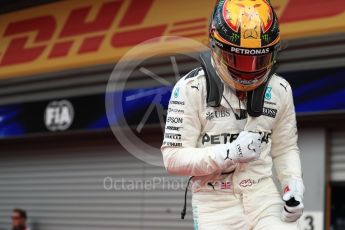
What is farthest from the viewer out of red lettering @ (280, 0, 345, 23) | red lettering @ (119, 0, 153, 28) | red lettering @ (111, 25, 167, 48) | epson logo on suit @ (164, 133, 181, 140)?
red lettering @ (119, 0, 153, 28)

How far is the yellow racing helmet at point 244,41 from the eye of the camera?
334 centimetres

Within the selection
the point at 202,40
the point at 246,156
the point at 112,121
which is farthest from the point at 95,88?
the point at 246,156

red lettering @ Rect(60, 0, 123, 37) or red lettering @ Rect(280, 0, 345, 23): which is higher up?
red lettering @ Rect(60, 0, 123, 37)

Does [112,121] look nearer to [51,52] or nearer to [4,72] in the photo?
[51,52]

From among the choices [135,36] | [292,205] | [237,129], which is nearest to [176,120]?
[237,129]

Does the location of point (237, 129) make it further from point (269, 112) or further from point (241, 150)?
point (241, 150)

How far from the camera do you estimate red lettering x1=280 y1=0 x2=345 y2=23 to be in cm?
780

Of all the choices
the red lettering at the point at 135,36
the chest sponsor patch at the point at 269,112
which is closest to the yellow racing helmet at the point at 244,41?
the chest sponsor patch at the point at 269,112

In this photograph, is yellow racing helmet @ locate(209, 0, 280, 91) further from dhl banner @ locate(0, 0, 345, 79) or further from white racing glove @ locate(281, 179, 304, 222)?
dhl banner @ locate(0, 0, 345, 79)

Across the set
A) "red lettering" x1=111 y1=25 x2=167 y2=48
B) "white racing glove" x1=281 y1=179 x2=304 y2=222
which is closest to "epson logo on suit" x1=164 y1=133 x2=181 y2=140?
"white racing glove" x1=281 y1=179 x2=304 y2=222

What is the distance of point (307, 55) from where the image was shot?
7934 mm

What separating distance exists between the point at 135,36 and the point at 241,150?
7.04m

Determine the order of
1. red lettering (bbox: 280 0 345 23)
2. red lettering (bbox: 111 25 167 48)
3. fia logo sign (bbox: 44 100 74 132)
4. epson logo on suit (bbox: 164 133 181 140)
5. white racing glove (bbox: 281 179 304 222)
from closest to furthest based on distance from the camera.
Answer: white racing glove (bbox: 281 179 304 222) → epson logo on suit (bbox: 164 133 181 140) → red lettering (bbox: 280 0 345 23) → red lettering (bbox: 111 25 167 48) → fia logo sign (bbox: 44 100 74 132)

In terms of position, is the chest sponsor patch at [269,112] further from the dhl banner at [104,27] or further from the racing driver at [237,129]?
the dhl banner at [104,27]
